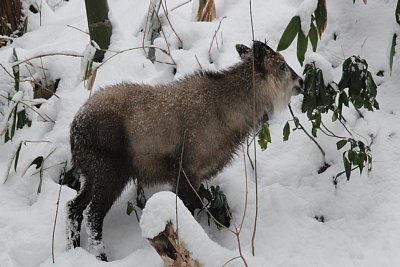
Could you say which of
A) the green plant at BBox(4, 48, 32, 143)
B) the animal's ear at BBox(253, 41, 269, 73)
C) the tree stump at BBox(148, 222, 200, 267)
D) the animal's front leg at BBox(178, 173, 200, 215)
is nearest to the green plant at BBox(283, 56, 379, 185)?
the animal's ear at BBox(253, 41, 269, 73)

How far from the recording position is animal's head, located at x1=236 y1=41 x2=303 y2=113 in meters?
4.07

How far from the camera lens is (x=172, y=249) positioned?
3.22 m

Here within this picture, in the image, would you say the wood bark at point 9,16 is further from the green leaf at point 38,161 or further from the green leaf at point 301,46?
the green leaf at point 301,46

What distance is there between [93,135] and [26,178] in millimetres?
1143

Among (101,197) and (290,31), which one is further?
(101,197)

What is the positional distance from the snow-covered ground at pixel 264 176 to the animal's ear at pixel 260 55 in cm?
38

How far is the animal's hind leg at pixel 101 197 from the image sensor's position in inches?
150

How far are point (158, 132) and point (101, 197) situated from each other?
0.61 meters

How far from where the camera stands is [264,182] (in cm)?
430

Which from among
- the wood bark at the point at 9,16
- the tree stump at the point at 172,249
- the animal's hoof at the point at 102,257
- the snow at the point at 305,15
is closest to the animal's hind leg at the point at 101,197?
the animal's hoof at the point at 102,257

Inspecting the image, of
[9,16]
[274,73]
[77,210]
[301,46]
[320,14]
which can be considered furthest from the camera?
[9,16]

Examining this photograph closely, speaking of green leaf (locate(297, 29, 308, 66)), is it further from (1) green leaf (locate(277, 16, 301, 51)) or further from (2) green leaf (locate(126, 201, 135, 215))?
(2) green leaf (locate(126, 201, 135, 215))

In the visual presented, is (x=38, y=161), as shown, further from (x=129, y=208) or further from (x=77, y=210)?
(x=129, y=208)

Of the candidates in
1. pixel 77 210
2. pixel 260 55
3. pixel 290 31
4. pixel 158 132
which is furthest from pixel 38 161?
pixel 290 31
